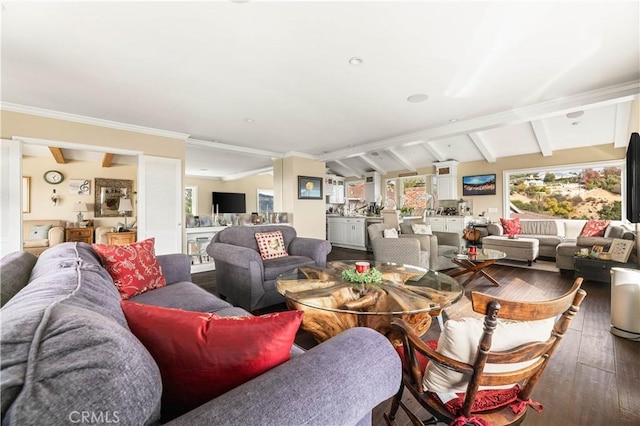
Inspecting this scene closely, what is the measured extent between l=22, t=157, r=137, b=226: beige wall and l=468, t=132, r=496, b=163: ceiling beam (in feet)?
26.7

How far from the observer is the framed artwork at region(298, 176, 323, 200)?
6262mm

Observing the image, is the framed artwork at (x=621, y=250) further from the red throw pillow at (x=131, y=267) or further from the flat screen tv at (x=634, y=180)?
the red throw pillow at (x=131, y=267)

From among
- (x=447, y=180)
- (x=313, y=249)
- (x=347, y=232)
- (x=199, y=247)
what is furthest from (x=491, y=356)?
(x=447, y=180)

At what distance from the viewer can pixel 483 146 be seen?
20.3 ft

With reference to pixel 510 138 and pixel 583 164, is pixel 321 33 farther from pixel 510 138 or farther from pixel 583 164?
pixel 583 164

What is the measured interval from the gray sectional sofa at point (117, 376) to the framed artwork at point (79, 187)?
275 inches

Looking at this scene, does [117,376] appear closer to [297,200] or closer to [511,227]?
[297,200]

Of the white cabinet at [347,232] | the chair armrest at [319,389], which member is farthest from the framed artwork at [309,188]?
the chair armrest at [319,389]

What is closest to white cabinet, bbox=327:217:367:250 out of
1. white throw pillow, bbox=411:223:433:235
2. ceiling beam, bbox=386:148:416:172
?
ceiling beam, bbox=386:148:416:172

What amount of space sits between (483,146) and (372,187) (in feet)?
10.7

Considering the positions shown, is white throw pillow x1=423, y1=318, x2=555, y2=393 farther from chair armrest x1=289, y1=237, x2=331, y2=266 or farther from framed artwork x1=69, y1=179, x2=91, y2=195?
framed artwork x1=69, y1=179, x2=91, y2=195

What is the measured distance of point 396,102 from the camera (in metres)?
3.43

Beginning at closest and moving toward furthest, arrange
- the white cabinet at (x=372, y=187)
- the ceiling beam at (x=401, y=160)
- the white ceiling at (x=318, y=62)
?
the white ceiling at (x=318, y=62)
the ceiling beam at (x=401, y=160)
the white cabinet at (x=372, y=187)

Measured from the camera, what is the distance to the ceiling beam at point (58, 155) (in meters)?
5.31
